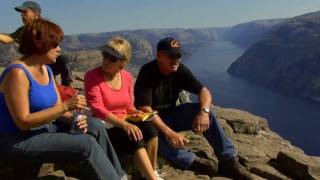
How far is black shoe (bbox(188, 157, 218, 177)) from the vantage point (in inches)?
371

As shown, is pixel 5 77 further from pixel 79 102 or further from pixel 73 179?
pixel 73 179

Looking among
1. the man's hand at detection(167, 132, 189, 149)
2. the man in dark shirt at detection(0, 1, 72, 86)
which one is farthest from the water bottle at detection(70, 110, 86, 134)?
the man in dark shirt at detection(0, 1, 72, 86)

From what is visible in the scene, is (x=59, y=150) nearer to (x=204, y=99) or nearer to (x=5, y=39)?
(x=204, y=99)

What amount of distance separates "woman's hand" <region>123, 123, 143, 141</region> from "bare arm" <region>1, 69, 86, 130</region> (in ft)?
5.94

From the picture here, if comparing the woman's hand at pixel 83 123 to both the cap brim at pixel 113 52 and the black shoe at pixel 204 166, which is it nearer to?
the cap brim at pixel 113 52

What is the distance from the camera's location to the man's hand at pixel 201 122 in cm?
847

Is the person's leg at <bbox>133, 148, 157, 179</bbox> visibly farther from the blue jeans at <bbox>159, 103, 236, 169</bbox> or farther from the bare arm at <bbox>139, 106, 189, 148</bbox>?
the blue jeans at <bbox>159, 103, 236, 169</bbox>

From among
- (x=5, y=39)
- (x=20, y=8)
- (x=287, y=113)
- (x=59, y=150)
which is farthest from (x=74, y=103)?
(x=287, y=113)

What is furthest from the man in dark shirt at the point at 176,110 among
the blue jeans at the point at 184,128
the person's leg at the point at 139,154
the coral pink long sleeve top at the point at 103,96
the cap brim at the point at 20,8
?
the cap brim at the point at 20,8

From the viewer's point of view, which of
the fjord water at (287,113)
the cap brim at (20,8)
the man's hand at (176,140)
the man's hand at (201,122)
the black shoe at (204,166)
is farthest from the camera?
the fjord water at (287,113)

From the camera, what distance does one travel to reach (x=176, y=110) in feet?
30.1

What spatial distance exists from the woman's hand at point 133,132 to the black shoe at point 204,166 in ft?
8.71

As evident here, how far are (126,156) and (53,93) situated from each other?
120 inches

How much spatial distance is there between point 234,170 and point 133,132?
327 cm
